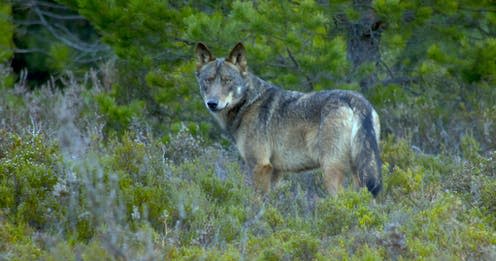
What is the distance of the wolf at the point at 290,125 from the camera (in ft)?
22.1

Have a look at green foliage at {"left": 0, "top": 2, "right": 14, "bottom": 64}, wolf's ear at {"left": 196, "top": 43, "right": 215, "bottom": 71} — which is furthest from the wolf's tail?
green foliage at {"left": 0, "top": 2, "right": 14, "bottom": 64}

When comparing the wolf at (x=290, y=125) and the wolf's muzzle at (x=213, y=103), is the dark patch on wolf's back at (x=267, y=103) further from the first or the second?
the wolf's muzzle at (x=213, y=103)

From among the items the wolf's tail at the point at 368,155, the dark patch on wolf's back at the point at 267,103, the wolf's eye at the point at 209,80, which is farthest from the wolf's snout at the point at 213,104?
the wolf's tail at the point at 368,155

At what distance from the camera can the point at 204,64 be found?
7844 millimetres

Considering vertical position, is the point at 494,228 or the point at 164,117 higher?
the point at 494,228

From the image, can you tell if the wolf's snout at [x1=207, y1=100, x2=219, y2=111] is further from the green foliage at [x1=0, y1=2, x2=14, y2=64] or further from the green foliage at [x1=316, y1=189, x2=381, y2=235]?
the green foliage at [x1=0, y1=2, x2=14, y2=64]

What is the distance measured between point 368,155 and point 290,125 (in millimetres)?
903

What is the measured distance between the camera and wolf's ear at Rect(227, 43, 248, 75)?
25.1 feet

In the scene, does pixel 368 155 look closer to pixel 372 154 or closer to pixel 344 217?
pixel 372 154

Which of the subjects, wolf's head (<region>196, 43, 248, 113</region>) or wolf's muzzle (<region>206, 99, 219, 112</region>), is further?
wolf's head (<region>196, 43, 248, 113</region>)

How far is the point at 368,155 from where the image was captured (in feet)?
21.8

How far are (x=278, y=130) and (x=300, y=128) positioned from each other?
27 cm

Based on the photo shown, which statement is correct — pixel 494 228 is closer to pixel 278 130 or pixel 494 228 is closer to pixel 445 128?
pixel 278 130

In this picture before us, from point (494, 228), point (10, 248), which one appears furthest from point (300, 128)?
point (10, 248)
